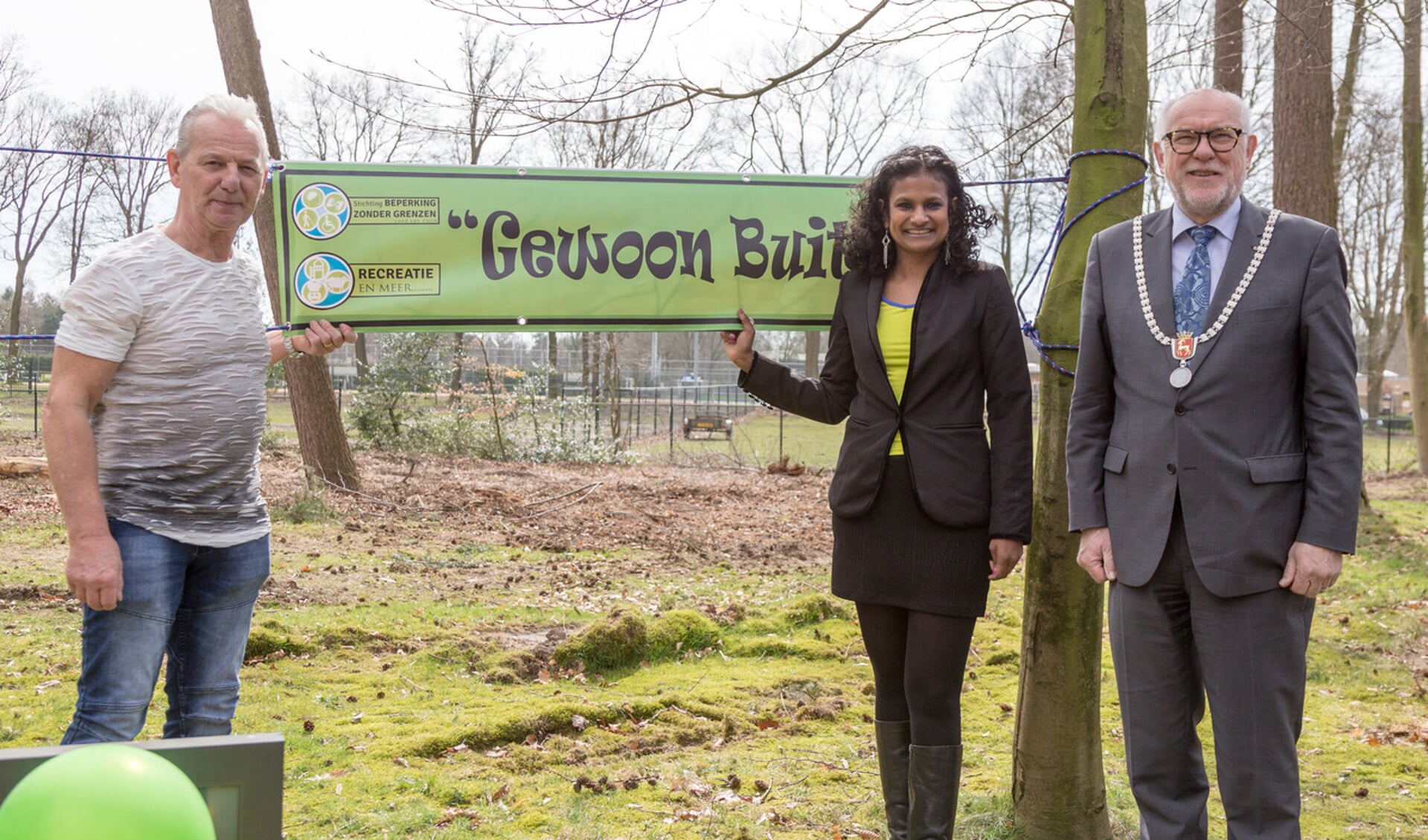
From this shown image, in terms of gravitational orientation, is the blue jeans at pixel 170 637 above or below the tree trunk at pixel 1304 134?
below

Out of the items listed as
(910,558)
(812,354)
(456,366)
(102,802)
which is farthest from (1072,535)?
(812,354)

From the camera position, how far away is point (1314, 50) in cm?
898

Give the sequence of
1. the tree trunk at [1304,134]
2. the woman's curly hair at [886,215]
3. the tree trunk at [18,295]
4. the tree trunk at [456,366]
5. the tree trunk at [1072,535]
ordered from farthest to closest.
Answer: 1. the tree trunk at [18,295]
2. the tree trunk at [456,366]
3. the tree trunk at [1304,134]
4. the tree trunk at [1072,535]
5. the woman's curly hair at [886,215]

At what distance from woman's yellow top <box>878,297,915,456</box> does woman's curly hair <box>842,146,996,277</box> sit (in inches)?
5.4

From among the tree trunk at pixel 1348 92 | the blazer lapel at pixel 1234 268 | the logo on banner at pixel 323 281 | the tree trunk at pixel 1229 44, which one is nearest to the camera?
the blazer lapel at pixel 1234 268

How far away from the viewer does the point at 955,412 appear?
268 centimetres

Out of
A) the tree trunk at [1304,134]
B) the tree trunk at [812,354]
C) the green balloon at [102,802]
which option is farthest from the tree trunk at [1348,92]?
the green balloon at [102,802]

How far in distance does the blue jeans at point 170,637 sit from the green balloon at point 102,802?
4.08 ft

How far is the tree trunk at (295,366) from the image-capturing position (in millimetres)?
9516

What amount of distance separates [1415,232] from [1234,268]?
15.1 meters

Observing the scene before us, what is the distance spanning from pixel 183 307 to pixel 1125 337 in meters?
2.19

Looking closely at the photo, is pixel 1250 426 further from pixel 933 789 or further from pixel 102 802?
pixel 102 802

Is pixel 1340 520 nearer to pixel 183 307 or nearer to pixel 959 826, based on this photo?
pixel 959 826

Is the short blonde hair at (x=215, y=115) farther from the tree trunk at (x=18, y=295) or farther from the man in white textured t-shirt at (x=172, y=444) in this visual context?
the tree trunk at (x=18, y=295)
